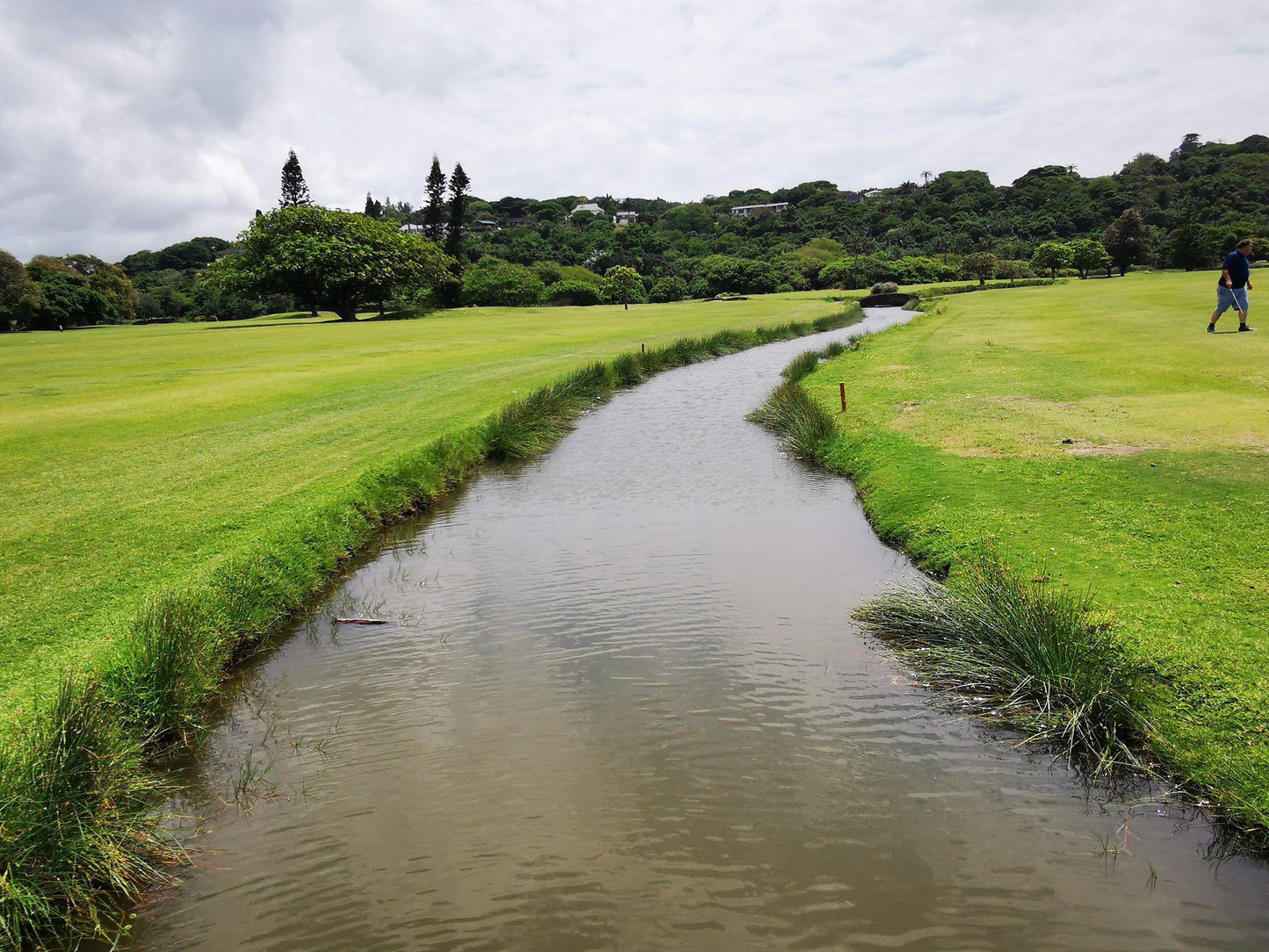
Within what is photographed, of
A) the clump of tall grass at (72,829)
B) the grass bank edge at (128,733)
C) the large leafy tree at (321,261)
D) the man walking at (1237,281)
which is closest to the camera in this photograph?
the clump of tall grass at (72,829)

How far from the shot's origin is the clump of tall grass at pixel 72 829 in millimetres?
4273

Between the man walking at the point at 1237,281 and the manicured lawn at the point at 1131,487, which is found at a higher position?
the man walking at the point at 1237,281

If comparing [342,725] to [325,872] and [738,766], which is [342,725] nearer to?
[325,872]

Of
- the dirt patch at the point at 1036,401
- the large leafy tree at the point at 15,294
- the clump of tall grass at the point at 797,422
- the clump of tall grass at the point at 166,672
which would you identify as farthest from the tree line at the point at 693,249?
the clump of tall grass at the point at 166,672

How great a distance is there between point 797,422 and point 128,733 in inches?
532

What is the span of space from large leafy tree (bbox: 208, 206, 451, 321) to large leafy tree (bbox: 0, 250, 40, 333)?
12.5 meters

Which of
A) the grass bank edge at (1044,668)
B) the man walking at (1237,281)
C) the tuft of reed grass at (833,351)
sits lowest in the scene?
the grass bank edge at (1044,668)

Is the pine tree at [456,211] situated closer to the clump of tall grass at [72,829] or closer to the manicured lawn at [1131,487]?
the manicured lawn at [1131,487]

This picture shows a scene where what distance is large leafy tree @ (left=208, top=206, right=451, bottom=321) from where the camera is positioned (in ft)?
198

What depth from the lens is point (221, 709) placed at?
271 inches

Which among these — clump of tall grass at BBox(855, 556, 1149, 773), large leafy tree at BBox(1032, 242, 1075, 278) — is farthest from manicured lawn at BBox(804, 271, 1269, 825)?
large leafy tree at BBox(1032, 242, 1075, 278)

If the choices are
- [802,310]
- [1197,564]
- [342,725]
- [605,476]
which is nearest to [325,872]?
[342,725]

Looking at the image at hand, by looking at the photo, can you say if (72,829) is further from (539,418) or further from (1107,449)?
(539,418)

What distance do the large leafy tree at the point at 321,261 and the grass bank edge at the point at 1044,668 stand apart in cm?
6007
